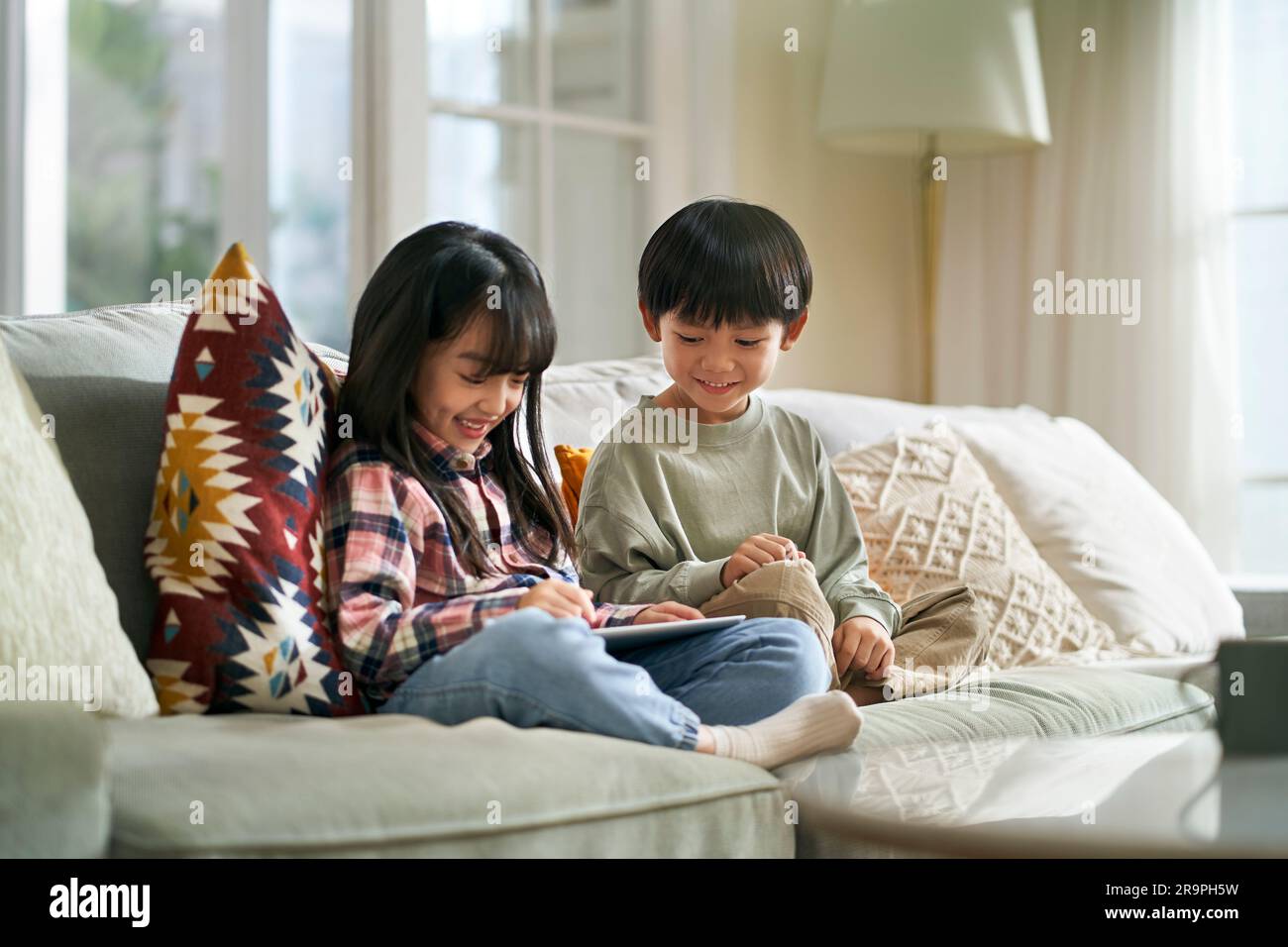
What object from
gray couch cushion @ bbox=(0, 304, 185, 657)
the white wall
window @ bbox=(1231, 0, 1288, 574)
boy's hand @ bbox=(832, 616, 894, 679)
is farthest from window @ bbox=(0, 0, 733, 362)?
window @ bbox=(1231, 0, 1288, 574)

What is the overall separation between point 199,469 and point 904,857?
2.37 ft

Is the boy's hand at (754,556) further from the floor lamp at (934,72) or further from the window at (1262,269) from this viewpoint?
the window at (1262,269)

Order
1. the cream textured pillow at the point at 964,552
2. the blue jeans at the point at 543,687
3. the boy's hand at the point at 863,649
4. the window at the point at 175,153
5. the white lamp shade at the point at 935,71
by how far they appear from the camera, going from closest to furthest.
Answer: the blue jeans at the point at 543,687
the boy's hand at the point at 863,649
the cream textured pillow at the point at 964,552
the white lamp shade at the point at 935,71
the window at the point at 175,153

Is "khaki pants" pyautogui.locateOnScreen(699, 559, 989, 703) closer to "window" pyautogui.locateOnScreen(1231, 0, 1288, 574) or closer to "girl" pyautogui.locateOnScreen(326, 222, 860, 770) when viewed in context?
"girl" pyautogui.locateOnScreen(326, 222, 860, 770)

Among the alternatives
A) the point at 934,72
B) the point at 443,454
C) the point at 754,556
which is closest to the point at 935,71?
the point at 934,72

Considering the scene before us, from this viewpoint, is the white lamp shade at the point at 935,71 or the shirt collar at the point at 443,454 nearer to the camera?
the shirt collar at the point at 443,454

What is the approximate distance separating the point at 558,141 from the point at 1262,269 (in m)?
1.65

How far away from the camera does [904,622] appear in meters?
1.73

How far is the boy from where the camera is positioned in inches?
61.2

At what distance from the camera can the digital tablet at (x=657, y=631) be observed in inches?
51.4

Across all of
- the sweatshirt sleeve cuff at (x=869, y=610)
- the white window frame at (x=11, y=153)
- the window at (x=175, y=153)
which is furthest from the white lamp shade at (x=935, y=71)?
the window at (x=175, y=153)

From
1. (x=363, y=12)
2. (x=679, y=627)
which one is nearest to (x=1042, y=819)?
(x=679, y=627)

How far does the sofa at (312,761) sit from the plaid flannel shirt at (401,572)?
0.29 ft

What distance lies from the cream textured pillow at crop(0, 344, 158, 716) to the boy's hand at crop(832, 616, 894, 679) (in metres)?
0.72
